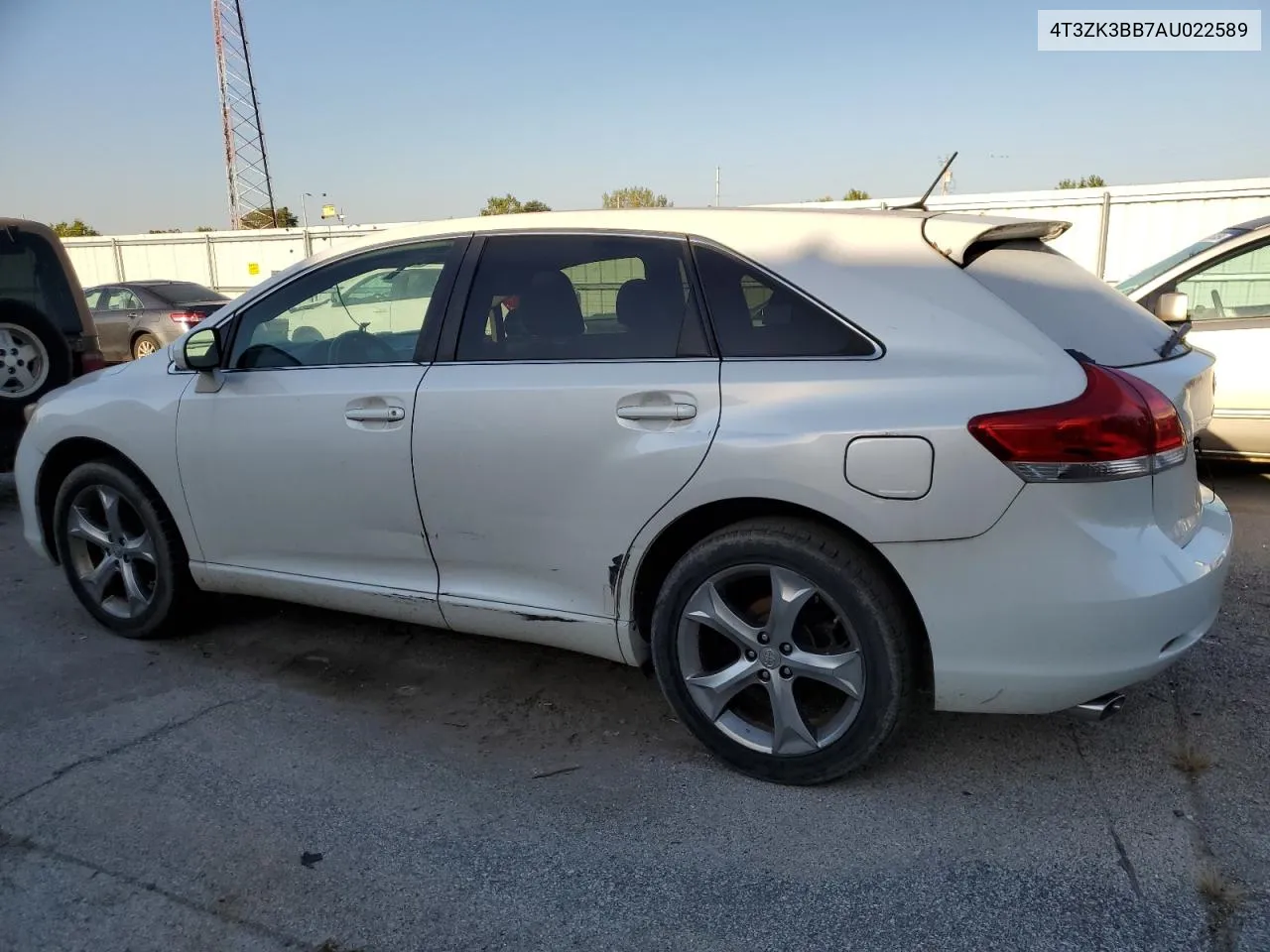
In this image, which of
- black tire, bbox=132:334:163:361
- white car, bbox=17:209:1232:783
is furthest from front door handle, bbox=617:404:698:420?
black tire, bbox=132:334:163:361

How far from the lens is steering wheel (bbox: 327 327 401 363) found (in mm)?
3395

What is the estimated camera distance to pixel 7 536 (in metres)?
5.94

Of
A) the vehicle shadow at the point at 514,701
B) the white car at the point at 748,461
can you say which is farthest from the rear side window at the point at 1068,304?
the vehicle shadow at the point at 514,701

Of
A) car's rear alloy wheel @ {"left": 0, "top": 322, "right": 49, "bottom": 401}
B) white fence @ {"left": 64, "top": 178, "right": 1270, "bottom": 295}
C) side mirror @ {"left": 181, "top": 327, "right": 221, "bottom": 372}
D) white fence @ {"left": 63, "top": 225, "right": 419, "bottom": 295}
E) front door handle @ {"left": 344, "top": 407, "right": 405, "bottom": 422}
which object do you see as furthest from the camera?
white fence @ {"left": 63, "top": 225, "right": 419, "bottom": 295}

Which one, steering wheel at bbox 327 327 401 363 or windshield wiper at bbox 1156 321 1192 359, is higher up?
steering wheel at bbox 327 327 401 363

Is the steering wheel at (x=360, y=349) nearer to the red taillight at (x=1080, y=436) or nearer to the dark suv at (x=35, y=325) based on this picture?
the red taillight at (x=1080, y=436)

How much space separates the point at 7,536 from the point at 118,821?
13.3 feet

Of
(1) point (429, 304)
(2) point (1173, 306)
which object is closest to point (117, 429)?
(1) point (429, 304)

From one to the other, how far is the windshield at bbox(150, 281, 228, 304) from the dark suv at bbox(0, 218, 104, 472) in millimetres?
10002

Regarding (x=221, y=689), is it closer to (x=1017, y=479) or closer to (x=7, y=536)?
(x=1017, y=479)

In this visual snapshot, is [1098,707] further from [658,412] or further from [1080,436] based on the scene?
[658,412]

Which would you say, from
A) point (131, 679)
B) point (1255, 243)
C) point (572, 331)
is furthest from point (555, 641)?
point (1255, 243)

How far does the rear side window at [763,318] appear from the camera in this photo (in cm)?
268

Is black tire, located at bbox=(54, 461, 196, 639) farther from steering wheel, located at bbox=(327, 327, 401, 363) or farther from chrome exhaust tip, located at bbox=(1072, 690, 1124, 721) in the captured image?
chrome exhaust tip, located at bbox=(1072, 690, 1124, 721)
